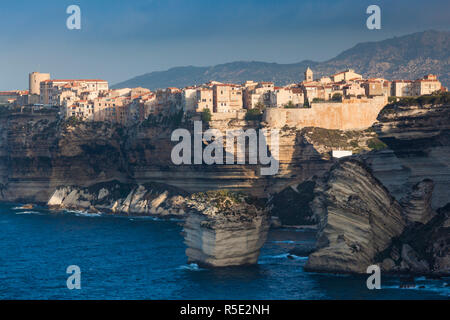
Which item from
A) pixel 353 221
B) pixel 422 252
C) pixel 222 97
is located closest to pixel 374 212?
pixel 353 221

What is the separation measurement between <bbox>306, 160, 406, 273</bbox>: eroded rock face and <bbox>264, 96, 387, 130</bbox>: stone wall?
36712mm

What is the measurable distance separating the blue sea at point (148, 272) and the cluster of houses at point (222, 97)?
20581 mm

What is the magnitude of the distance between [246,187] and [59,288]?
4056 cm

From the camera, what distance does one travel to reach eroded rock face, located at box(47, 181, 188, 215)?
111512mm

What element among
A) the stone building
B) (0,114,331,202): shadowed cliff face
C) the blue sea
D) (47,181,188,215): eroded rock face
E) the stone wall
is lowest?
the blue sea

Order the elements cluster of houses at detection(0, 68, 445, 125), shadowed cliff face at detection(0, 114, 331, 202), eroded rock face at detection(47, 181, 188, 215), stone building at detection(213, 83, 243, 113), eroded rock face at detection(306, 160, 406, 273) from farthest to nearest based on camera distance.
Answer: cluster of houses at detection(0, 68, 445, 125) < stone building at detection(213, 83, 243, 113) < eroded rock face at detection(47, 181, 188, 215) < shadowed cliff face at detection(0, 114, 331, 202) < eroded rock face at detection(306, 160, 406, 273)

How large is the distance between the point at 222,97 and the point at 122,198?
20.2 metres

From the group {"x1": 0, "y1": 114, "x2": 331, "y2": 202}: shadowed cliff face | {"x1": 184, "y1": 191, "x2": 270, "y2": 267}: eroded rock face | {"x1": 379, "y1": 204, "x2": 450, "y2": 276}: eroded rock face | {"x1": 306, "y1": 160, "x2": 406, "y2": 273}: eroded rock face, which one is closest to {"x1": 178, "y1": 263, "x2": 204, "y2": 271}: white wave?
{"x1": 184, "y1": 191, "x2": 270, "y2": 267}: eroded rock face

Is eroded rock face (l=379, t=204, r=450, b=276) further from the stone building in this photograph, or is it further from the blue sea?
the stone building

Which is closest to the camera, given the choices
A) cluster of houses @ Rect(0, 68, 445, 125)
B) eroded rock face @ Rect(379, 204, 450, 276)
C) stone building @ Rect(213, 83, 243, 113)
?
eroded rock face @ Rect(379, 204, 450, 276)

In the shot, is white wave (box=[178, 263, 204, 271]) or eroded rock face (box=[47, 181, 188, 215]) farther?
eroded rock face (box=[47, 181, 188, 215])

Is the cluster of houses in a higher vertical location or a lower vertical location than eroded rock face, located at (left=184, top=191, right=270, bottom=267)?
higher
